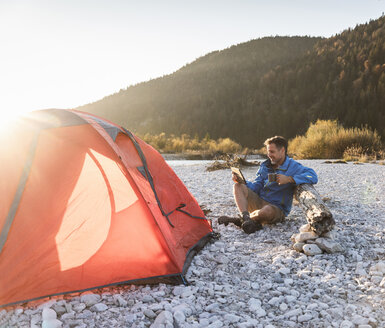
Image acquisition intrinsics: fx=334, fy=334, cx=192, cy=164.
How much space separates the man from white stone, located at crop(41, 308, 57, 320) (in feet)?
8.64

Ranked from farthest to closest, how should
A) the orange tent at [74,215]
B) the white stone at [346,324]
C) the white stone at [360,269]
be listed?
the white stone at [360,269]
the orange tent at [74,215]
the white stone at [346,324]

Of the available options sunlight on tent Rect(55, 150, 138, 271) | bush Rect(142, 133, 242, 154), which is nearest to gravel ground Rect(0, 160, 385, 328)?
sunlight on tent Rect(55, 150, 138, 271)

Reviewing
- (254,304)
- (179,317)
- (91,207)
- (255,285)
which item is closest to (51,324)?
(179,317)

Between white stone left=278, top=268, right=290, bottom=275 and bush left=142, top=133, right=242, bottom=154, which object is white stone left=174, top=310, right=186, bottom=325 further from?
bush left=142, top=133, right=242, bottom=154

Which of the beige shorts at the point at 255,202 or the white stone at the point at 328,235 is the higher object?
the beige shorts at the point at 255,202

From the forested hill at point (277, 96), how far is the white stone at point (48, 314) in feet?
79.8

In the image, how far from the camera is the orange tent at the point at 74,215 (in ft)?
9.59

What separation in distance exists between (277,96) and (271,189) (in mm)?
30826

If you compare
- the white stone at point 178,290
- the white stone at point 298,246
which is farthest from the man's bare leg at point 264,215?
the white stone at point 178,290

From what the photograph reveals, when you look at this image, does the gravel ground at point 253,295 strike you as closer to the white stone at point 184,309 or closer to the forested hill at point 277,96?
the white stone at point 184,309

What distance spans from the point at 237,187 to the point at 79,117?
244cm

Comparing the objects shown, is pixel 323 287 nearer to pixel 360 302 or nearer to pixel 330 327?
pixel 360 302

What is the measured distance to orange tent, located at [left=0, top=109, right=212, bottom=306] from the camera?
292 cm

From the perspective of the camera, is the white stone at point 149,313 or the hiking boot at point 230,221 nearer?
the white stone at point 149,313
